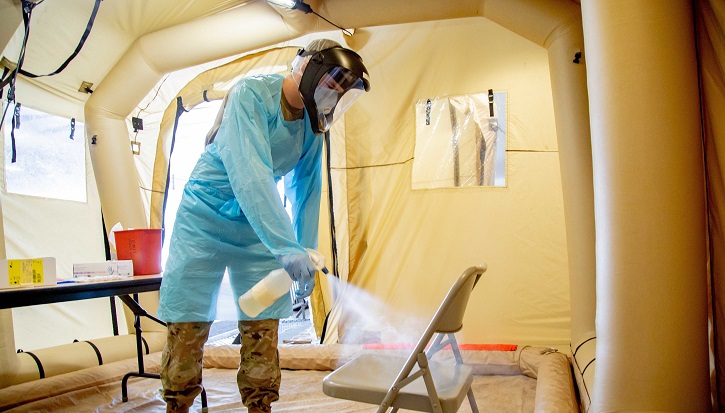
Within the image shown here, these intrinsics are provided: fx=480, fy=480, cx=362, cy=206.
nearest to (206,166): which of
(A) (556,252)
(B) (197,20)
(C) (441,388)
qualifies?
(C) (441,388)

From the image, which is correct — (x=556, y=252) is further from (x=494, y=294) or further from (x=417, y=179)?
(x=417, y=179)

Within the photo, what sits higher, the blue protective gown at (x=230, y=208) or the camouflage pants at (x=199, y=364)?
the blue protective gown at (x=230, y=208)

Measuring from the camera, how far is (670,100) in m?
1.27

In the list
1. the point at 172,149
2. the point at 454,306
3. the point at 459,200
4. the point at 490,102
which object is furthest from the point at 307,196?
the point at 172,149

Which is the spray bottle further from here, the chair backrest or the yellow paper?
the yellow paper

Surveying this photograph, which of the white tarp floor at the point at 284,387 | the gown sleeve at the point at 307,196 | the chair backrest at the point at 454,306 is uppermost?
the gown sleeve at the point at 307,196

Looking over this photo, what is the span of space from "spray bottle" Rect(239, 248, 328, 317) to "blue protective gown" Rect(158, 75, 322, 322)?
0.10 meters

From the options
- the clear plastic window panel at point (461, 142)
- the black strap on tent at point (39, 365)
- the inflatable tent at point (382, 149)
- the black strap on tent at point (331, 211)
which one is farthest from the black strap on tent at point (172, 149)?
the clear plastic window panel at point (461, 142)

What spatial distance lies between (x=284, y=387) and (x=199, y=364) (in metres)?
1.11

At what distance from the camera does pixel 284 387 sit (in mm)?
2588

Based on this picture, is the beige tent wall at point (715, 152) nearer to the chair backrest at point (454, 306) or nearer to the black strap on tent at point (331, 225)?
the chair backrest at point (454, 306)

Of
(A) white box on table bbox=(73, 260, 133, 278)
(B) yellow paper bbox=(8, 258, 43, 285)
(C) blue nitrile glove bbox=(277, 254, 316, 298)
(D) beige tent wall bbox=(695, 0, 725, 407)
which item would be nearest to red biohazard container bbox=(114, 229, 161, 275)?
(A) white box on table bbox=(73, 260, 133, 278)

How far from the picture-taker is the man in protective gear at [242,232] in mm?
1491

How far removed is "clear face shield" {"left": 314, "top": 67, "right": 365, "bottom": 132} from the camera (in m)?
1.51
